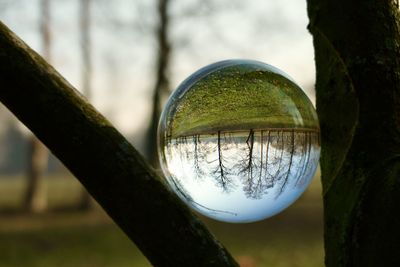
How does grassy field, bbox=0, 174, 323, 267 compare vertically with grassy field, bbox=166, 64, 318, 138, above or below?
below

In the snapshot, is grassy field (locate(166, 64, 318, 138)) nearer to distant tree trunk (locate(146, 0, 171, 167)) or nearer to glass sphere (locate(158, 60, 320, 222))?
glass sphere (locate(158, 60, 320, 222))

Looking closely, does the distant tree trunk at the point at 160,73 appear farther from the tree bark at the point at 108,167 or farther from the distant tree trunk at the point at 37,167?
the tree bark at the point at 108,167

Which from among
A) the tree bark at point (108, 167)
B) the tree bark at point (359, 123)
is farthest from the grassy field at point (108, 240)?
the tree bark at point (108, 167)

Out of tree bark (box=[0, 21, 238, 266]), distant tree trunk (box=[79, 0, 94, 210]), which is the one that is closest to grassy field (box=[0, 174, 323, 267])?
distant tree trunk (box=[79, 0, 94, 210])

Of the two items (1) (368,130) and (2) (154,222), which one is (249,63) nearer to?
(1) (368,130)

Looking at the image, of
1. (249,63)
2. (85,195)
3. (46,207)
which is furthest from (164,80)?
(249,63)
